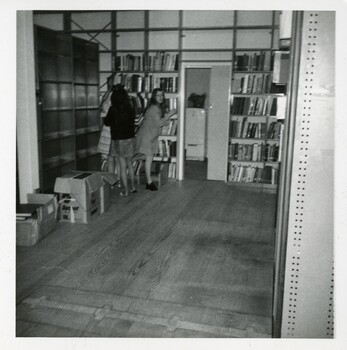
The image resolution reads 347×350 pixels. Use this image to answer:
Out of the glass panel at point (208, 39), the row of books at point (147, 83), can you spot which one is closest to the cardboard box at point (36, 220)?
the row of books at point (147, 83)

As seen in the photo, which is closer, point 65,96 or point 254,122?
point 65,96

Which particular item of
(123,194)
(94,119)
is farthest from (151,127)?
(94,119)

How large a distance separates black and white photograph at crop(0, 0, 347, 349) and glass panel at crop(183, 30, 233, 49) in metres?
0.02

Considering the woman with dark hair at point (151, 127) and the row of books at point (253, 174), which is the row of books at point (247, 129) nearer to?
the row of books at point (253, 174)

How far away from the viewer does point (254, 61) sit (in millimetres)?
6484

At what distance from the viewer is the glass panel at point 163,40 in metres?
6.92

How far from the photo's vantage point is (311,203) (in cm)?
A: 187

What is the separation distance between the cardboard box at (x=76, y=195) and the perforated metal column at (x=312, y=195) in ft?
9.35

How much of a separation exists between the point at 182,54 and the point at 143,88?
879 millimetres

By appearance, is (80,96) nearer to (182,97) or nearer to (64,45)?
(64,45)

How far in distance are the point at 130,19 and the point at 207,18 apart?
136 cm

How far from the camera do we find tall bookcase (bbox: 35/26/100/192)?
534 cm
